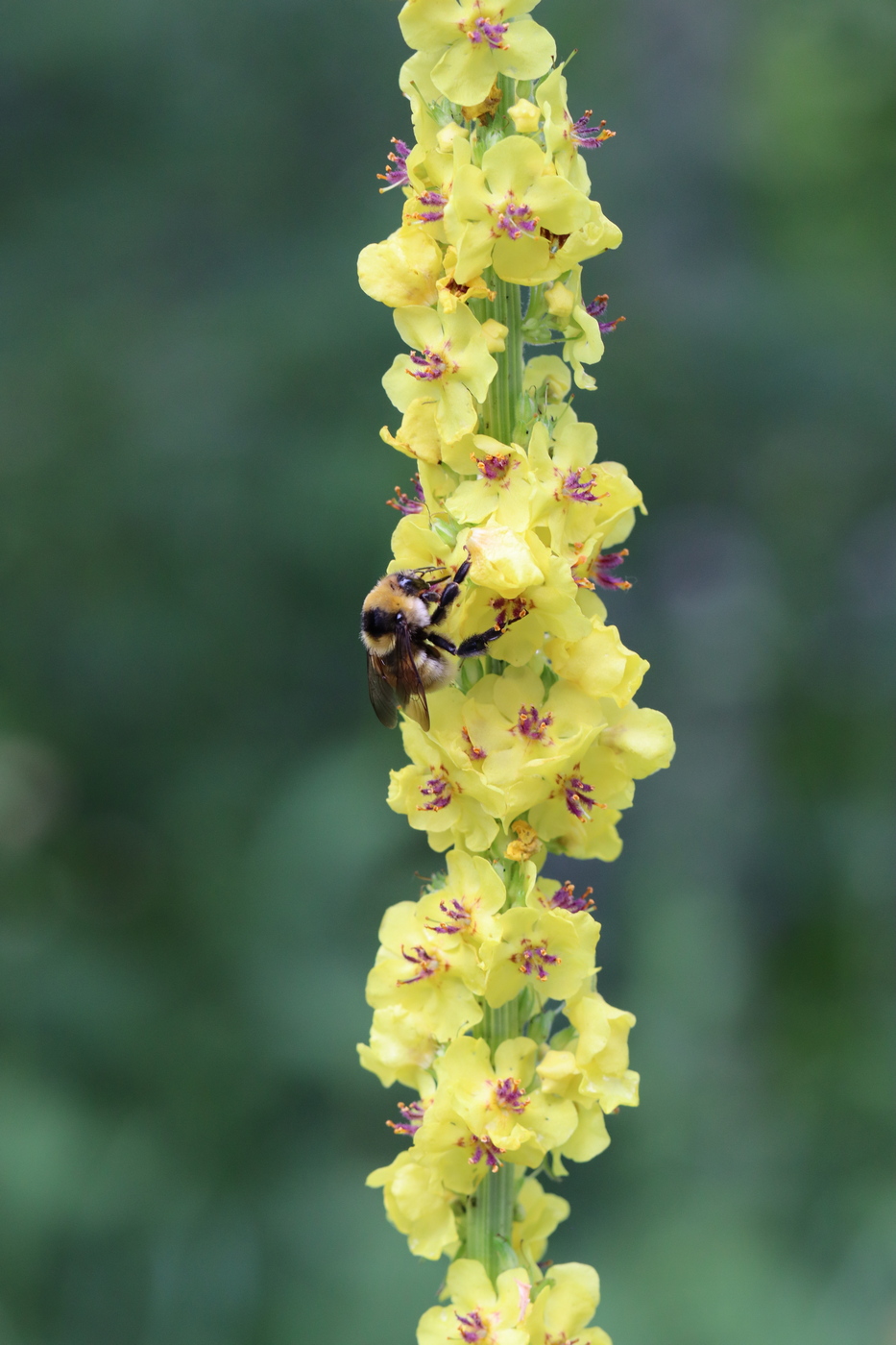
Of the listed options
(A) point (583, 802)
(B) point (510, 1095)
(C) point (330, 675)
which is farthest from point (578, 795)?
(C) point (330, 675)

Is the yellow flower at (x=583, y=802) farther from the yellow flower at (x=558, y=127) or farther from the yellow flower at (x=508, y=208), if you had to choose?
the yellow flower at (x=558, y=127)

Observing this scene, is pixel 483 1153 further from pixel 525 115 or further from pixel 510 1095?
pixel 525 115

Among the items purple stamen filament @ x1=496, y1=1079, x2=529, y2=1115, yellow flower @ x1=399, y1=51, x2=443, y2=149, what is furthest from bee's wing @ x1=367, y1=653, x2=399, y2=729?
yellow flower @ x1=399, y1=51, x2=443, y2=149

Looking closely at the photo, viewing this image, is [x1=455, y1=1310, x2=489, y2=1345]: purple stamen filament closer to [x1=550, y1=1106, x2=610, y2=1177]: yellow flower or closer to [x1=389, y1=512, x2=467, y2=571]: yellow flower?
[x1=550, y1=1106, x2=610, y2=1177]: yellow flower

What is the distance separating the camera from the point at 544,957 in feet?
7.30

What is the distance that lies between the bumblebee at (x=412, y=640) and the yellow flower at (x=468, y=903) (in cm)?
27

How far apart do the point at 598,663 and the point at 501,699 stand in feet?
0.59

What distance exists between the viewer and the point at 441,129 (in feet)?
7.42

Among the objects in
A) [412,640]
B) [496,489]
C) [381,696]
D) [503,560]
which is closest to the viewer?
[503,560]

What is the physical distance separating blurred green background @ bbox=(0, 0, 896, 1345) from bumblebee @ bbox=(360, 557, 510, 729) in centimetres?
297

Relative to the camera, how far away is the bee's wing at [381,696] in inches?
115

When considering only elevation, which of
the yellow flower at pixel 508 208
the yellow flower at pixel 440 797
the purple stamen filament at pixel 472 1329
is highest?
the yellow flower at pixel 508 208

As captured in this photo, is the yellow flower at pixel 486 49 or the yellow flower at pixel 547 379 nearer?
the yellow flower at pixel 486 49

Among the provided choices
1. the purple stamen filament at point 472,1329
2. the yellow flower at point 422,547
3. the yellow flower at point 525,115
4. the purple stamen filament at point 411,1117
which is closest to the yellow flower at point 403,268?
the yellow flower at point 525,115
